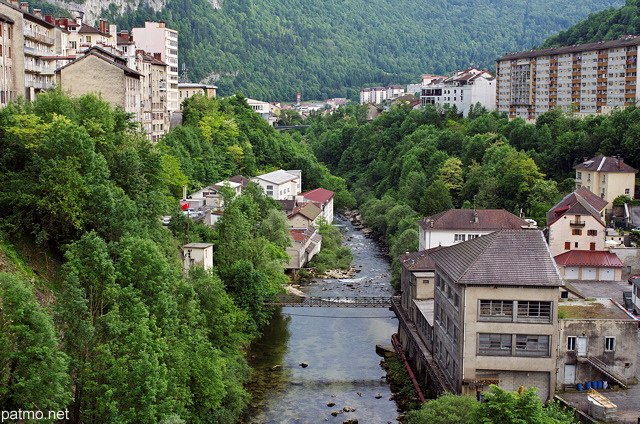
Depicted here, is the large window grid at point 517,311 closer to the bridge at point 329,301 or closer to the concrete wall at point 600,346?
the concrete wall at point 600,346

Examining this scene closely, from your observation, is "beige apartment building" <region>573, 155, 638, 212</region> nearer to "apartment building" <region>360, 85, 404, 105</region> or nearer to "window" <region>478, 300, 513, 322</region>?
"window" <region>478, 300, 513, 322</region>

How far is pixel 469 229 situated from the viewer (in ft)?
164

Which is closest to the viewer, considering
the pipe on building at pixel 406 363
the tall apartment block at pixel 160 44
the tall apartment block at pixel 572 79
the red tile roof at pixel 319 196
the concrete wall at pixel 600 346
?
the concrete wall at pixel 600 346

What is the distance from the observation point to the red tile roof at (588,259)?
45812 mm

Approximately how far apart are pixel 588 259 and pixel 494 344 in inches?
765

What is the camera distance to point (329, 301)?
41688mm

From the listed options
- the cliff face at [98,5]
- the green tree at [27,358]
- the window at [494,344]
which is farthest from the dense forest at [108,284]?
the cliff face at [98,5]

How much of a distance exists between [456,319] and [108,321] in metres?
12.6

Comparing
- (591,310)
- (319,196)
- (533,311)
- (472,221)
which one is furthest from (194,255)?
(319,196)

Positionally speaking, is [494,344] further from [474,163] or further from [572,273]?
[474,163]

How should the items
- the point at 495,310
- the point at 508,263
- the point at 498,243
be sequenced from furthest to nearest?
the point at 498,243, the point at 508,263, the point at 495,310

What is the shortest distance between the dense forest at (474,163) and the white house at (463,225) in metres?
3.30

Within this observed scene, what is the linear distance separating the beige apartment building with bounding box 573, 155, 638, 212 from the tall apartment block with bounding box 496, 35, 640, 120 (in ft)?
69.9

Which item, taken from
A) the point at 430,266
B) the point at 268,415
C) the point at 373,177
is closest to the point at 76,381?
the point at 268,415
